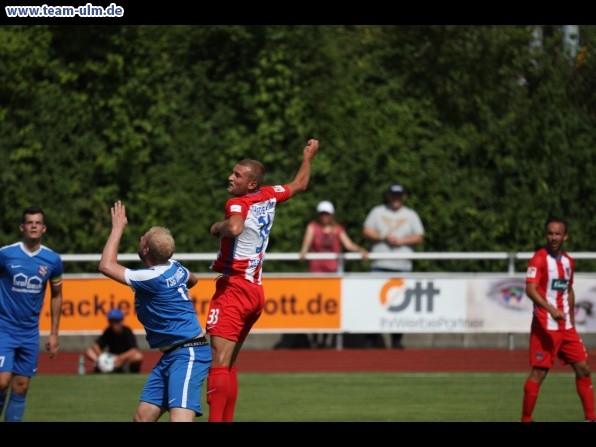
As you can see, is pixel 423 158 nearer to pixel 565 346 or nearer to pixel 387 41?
pixel 387 41

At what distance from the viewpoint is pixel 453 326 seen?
56.8 feet

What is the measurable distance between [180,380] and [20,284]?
292 cm

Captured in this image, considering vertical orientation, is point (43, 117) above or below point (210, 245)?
above

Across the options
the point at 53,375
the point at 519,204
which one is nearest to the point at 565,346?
the point at 53,375

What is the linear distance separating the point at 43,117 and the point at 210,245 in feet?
11.2

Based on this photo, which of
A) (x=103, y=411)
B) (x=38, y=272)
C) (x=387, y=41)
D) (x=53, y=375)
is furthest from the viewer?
(x=387, y=41)

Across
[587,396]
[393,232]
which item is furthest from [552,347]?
[393,232]

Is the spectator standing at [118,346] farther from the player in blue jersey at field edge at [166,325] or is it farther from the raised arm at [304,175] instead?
the player in blue jersey at field edge at [166,325]

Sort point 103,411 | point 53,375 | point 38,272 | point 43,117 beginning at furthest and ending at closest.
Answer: point 43,117 < point 53,375 < point 103,411 < point 38,272

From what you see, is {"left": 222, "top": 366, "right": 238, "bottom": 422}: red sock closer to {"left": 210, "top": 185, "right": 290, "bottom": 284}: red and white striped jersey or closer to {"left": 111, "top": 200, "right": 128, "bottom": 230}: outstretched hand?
{"left": 210, "top": 185, "right": 290, "bottom": 284}: red and white striped jersey

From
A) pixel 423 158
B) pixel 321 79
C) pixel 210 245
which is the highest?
pixel 321 79

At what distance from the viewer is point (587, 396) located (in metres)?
11.3

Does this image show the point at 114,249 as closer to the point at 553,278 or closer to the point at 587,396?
the point at 553,278

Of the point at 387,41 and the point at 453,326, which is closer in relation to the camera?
the point at 453,326
